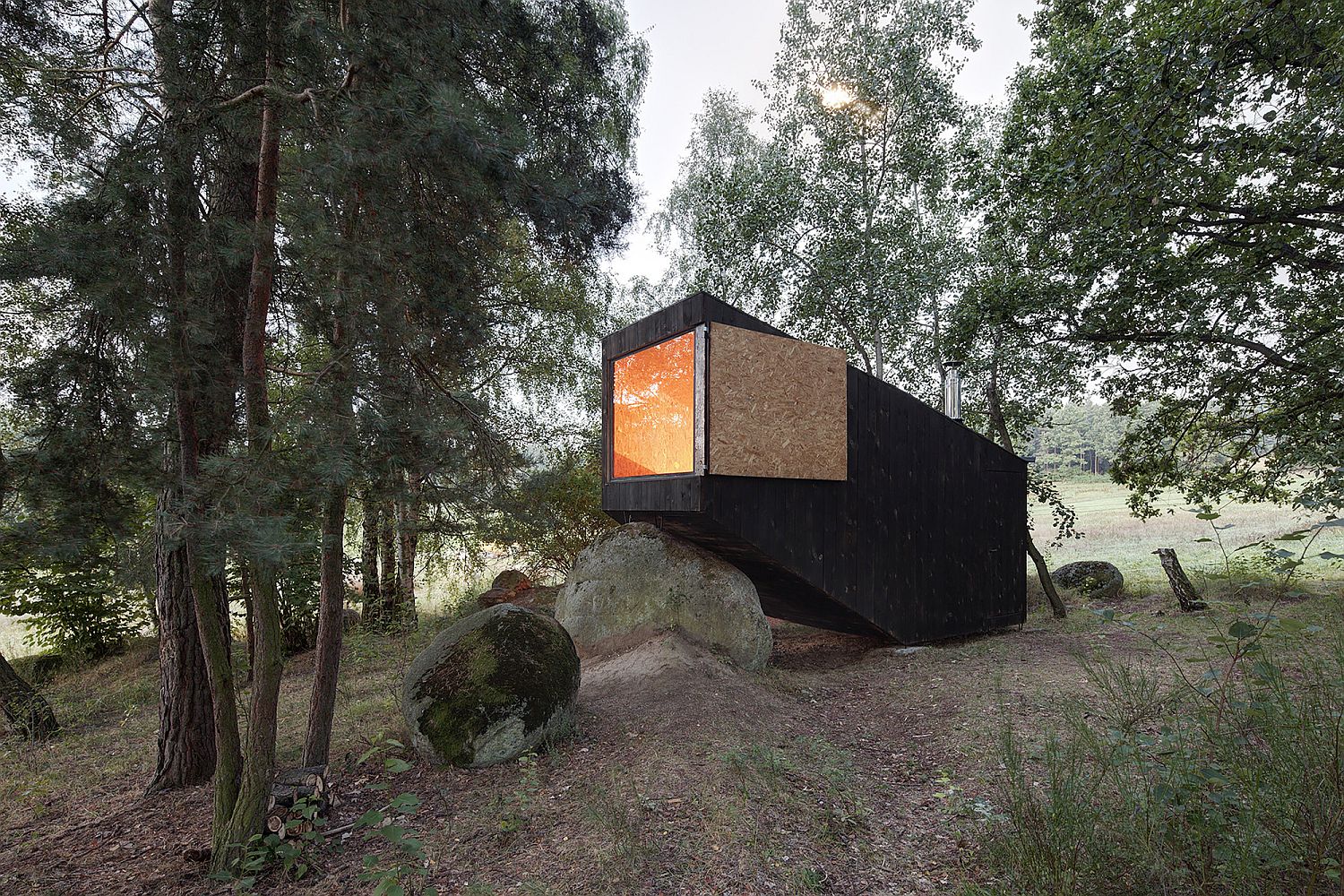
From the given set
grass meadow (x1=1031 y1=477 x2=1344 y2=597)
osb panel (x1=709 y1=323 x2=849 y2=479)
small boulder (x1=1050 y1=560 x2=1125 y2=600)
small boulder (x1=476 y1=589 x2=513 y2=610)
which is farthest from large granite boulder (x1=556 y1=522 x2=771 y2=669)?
small boulder (x1=1050 y1=560 x2=1125 y2=600)

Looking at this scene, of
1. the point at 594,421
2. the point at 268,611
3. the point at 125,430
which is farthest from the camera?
the point at 594,421

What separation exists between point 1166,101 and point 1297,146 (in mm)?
2070

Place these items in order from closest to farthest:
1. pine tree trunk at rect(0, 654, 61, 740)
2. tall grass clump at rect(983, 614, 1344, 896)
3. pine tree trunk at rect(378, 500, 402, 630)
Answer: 1. tall grass clump at rect(983, 614, 1344, 896)
2. pine tree trunk at rect(0, 654, 61, 740)
3. pine tree trunk at rect(378, 500, 402, 630)

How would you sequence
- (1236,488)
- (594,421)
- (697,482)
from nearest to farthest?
(697,482), (1236,488), (594,421)

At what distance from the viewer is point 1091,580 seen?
34.6ft

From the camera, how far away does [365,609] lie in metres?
8.71

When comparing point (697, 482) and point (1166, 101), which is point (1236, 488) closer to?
point (1166, 101)

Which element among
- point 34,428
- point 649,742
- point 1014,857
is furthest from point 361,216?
point 1014,857

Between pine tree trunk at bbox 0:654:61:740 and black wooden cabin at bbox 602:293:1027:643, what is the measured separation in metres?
5.25

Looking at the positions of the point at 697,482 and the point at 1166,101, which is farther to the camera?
the point at 697,482

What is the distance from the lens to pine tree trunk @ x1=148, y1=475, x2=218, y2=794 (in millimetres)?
4074

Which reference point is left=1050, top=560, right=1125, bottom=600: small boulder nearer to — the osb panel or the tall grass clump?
the osb panel

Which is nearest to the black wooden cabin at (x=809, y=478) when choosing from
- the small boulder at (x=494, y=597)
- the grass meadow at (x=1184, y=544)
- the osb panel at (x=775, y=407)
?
the osb panel at (x=775, y=407)

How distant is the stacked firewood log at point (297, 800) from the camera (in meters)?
3.14
